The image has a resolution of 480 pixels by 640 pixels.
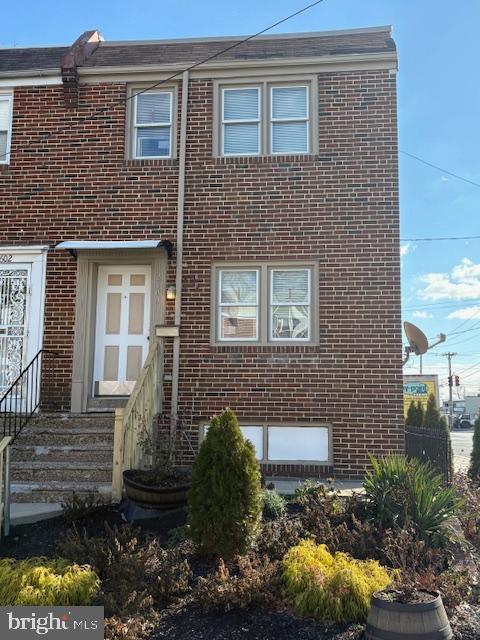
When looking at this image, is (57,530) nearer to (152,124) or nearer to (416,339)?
(152,124)

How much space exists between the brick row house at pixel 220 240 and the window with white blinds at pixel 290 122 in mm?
23

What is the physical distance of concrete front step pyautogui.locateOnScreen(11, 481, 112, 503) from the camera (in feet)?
21.8

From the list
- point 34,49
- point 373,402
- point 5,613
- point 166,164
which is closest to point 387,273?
point 373,402

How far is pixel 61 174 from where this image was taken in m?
9.28

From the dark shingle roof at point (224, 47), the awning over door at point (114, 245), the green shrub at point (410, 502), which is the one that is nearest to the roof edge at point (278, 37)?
the dark shingle roof at point (224, 47)

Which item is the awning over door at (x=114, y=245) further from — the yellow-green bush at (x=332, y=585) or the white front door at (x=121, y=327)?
the yellow-green bush at (x=332, y=585)

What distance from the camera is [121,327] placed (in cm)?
909

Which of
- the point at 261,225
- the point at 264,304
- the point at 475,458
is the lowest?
the point at 475,458

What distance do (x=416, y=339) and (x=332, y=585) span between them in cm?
760

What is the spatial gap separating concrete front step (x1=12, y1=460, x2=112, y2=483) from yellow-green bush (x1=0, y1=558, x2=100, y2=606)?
2.76 m

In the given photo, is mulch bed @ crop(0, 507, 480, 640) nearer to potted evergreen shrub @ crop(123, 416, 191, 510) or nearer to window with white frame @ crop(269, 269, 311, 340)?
potted evergreen shrub @ crop(123, 416, 191, 510)

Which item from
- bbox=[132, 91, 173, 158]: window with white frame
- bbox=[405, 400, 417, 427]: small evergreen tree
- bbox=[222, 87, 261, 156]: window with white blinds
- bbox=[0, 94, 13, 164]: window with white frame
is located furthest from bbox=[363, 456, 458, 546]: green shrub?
bbox=[405, 400, 417, 427]: small evergreen tree

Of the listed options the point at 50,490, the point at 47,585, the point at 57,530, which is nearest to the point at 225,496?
the point at 47,585

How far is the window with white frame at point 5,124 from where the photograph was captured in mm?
9586
